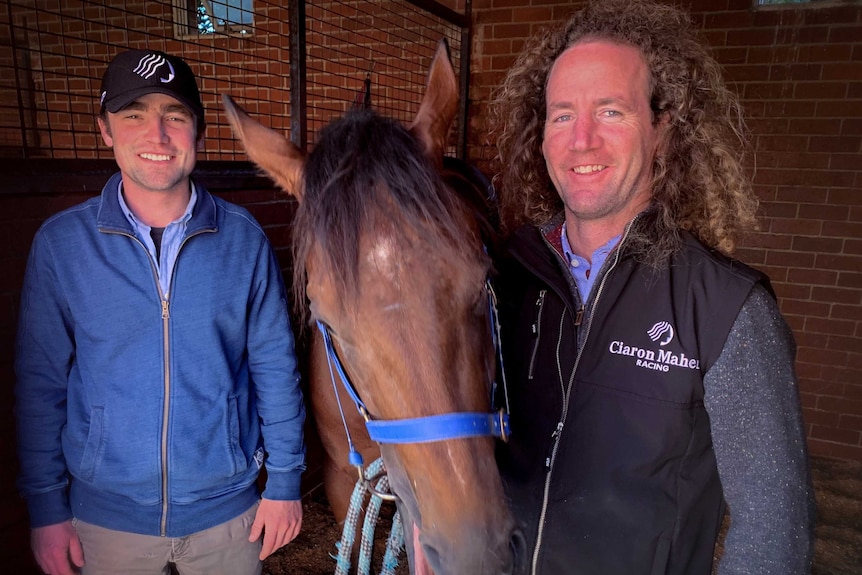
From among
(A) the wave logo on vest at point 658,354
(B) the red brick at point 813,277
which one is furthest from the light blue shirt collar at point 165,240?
(B) the red brick at point 813,277

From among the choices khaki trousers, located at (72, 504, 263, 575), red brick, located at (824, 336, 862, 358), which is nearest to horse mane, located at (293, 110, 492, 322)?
khaki trousers, located at (72, 504, 263, 575)

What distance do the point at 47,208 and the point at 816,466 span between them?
210 inches

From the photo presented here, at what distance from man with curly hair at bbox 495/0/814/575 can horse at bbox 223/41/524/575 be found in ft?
0.71

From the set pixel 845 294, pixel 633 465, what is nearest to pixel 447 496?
pixel 633 465

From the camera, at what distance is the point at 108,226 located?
1425mm

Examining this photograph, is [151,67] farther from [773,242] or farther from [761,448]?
[773,242]

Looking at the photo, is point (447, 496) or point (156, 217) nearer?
point (447, 496)

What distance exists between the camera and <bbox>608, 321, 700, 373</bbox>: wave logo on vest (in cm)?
120

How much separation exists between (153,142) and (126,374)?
0.67 m

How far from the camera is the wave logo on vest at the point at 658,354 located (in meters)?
1.20

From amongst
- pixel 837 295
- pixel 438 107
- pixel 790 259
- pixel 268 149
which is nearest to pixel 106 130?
pixel 268 149

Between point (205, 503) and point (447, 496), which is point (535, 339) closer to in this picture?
point (447, 496)

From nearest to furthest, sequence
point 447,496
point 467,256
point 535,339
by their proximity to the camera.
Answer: point 447,496
point 467,256
point 535,339

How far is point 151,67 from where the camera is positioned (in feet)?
4.78
